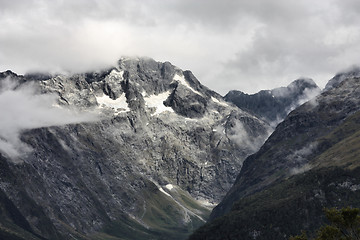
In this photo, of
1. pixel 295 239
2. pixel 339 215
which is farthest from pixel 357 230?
pixel 295 239

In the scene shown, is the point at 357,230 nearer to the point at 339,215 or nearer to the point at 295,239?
the point at 339,215

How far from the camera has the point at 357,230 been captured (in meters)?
84.6

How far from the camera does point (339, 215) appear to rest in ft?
277

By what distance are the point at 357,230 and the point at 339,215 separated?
3.93m

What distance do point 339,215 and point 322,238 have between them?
5.08 meters

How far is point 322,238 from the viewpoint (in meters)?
86.1

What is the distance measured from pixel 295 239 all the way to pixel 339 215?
892 centimetres

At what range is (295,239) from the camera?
88188 millimetres

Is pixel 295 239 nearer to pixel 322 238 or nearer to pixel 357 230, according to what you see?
pixel 322 238

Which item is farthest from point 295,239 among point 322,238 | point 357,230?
point 357,230

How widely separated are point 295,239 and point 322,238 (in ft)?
15.3

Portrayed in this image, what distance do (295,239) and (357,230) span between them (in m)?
10.5
